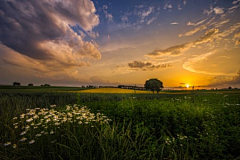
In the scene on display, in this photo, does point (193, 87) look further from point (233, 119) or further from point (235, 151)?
point (235, 151)

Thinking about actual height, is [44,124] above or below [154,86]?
below

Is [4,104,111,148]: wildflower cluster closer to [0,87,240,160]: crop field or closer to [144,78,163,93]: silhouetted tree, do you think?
[0,87,240,160]: crop field

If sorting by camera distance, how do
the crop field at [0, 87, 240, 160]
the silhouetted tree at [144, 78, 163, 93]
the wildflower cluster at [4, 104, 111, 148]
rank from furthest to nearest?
the silhouetted tree at [144, 78, 163, 93] → the wildflower cluster at [4, 104, 111, 148] → the crop field at [0, 87, 240, 160]

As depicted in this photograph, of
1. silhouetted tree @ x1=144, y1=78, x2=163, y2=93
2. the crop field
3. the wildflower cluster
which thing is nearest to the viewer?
the crop field

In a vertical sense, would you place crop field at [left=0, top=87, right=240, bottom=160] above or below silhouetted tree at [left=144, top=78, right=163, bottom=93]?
below

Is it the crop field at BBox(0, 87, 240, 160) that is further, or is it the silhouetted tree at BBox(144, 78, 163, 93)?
the silhouetted tree at BBox(144, 78, 163, 93)

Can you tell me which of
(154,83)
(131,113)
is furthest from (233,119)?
(154,83)

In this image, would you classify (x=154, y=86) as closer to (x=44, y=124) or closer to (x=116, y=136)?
(x=116, y=136)

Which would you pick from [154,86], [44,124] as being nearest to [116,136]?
[44,124]

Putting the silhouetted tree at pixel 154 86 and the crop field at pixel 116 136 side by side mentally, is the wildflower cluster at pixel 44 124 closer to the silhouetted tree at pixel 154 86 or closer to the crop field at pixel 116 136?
the crop field at pixel 116 136

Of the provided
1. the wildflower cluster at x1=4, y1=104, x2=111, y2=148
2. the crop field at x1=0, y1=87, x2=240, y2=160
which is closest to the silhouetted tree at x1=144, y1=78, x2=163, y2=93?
the crop field at x1=0, y1=87, x2=240, y2=160

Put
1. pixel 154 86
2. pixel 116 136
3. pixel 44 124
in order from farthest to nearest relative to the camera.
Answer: pixel 154 86 → pixel 44 124 → pixel 116 136

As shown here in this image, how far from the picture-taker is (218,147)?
125 inches

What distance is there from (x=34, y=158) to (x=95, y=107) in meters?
5.04
